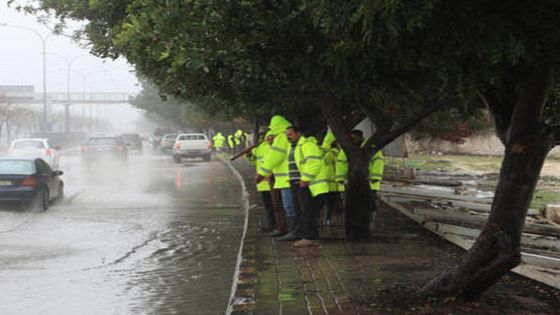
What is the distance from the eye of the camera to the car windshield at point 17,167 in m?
17.0

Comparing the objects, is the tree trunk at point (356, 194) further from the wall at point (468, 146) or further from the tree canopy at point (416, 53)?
the wall at point (468, 146)

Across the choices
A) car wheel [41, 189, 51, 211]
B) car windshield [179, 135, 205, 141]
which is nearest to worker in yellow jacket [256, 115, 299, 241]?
car wheel [41, 189, 51, 211]

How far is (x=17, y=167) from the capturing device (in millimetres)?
17203

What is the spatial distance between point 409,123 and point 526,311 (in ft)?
19.3

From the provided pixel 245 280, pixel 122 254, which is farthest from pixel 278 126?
pixel 245 280

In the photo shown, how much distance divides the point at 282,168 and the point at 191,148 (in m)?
31.8

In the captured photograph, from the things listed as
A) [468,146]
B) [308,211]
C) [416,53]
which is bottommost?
[308,211]

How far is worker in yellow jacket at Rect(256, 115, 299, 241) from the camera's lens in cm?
1135

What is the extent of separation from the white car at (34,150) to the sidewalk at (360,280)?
20.3 metres

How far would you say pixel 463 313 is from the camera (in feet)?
20.8

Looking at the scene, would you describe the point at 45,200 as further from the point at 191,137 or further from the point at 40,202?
the point at 191,137

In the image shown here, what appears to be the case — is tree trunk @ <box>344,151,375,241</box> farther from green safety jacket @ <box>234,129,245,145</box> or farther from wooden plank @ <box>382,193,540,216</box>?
green safety jacket @ <box>234,129,245,145</box>

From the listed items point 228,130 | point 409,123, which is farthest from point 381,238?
point 228,130

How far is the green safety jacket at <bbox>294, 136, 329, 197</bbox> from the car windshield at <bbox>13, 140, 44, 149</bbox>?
74.1 ft
